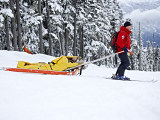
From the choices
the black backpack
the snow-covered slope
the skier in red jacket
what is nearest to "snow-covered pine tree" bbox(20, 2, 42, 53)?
the black backpack

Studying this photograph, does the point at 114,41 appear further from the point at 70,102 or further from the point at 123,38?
the point at 70,102

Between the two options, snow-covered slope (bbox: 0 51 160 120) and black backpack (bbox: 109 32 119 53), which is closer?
snow-covered slope (bbox: 0 51 160 120)

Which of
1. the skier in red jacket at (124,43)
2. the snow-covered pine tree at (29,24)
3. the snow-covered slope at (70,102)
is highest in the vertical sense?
the snow-covered pine tree at (29,24)

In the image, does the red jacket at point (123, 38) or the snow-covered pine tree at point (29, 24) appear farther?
the snow-covered pine tree at point (29, 24)

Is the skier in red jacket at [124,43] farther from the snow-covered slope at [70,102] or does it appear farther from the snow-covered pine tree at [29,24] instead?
the snow-covered pine tree at [29,24]

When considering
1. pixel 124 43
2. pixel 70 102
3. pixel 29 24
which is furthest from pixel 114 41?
pixel 29 24

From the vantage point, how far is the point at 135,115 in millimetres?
2736

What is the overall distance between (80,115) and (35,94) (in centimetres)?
126

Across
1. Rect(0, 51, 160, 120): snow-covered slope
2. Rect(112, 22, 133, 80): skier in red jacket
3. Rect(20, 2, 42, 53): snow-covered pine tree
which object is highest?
Rect(20, 2, 42, 53): snow-covered pine tree

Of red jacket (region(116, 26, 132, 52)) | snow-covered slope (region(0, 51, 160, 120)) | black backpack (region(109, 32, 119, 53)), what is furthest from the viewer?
black backpack (region(109, 32, 119, 53))

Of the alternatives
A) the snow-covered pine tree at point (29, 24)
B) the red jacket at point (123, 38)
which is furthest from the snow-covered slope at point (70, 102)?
the snow-covered pine tree at point (29, 24)

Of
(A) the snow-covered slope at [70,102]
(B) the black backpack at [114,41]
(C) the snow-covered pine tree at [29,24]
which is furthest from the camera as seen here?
(C) the snow-covered pine tree at [29,24]

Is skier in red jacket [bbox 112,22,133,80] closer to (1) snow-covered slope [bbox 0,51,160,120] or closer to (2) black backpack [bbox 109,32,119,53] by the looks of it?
(2) black backpack [bbox 109,32,119,53]

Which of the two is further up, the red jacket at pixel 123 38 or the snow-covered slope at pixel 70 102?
the red jacket at pixel 123 38
